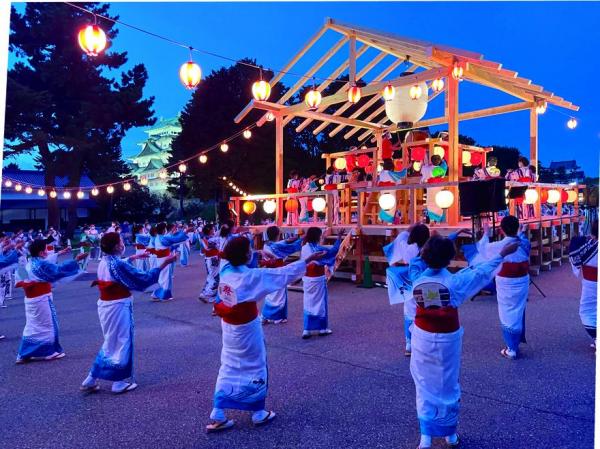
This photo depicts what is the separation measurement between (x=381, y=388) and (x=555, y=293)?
632 cm

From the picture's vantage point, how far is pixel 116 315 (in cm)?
500

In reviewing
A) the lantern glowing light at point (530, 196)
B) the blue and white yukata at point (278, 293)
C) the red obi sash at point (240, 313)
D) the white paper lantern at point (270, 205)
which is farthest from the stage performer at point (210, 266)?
the lantern glowing light at point (530, 196)

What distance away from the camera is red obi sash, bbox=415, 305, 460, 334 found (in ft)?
11.6

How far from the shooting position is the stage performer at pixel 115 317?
4918 mm

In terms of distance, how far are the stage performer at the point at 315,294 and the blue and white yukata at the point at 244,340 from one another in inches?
108

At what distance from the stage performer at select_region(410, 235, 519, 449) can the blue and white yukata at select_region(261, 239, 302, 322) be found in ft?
13.8

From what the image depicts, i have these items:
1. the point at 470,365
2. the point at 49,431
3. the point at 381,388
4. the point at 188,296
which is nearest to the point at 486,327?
the point at 470,365

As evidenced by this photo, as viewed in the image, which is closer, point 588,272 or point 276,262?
point 588,272

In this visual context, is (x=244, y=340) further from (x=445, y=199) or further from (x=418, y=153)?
(x=418, y=153)

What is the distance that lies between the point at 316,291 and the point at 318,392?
2.43 m

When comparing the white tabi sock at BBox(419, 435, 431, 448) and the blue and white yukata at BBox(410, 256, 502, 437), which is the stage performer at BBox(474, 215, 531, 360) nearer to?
the blue and white yukata at BBox(410, 256, 502, 437)

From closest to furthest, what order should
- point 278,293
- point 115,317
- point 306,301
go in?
point 115,317
point 306,301
point 278,293

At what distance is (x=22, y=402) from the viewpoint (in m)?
4.71

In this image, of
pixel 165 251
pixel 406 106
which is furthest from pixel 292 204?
pixel 406 106
